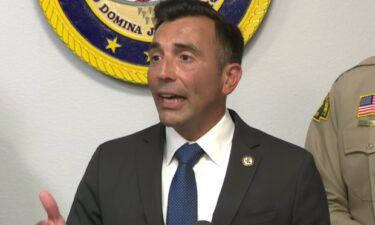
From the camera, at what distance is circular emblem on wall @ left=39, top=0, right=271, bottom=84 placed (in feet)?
4.75

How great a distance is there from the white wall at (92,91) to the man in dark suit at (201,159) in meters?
0.32

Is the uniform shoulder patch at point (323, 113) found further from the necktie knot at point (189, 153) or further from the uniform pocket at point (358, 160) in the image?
the necktie knot at point (189, 153)

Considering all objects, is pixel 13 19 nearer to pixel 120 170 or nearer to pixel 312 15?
pixel 120 170

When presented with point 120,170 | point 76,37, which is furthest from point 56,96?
point 120,170

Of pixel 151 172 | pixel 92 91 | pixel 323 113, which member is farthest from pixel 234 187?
pixel 92 91

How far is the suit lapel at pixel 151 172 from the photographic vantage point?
110cm

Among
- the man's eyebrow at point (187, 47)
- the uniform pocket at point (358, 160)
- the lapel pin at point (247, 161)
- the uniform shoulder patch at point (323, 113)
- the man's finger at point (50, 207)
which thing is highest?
the man's eyebrow at point (187, 47)

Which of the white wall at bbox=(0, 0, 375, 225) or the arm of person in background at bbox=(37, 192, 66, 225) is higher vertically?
the white wall at bbox=(0, 0, 375, 225)

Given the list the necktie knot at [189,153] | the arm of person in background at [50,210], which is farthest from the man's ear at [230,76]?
the arm of person in background at [50,210]

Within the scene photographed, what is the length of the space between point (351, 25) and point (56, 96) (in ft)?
2.68

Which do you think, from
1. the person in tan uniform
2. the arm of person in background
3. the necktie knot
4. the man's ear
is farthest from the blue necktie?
the person in tan uniform

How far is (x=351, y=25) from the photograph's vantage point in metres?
1.59

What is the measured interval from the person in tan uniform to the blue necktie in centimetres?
36

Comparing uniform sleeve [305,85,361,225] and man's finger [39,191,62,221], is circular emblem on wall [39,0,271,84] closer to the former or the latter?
uniform sleeve [305,85,361,225]
